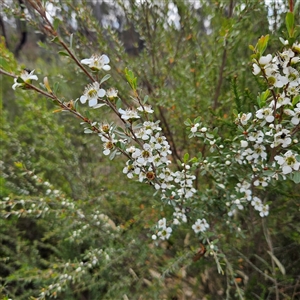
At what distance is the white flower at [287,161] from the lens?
0.61m

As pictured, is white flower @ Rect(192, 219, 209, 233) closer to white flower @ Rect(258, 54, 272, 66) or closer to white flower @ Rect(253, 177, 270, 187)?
white flower @ Rect(253, 177, 270, 187)

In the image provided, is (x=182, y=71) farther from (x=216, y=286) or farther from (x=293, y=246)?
(x=216, y=286)

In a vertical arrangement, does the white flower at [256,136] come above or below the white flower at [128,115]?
above

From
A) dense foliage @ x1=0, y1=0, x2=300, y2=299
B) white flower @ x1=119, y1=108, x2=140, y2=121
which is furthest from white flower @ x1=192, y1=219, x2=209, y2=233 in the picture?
white flower @ x1=119, y1=108, x2=140, y2=121

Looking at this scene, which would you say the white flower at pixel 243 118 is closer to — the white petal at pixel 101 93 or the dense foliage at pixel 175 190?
the dense foliage at pixel 175 190

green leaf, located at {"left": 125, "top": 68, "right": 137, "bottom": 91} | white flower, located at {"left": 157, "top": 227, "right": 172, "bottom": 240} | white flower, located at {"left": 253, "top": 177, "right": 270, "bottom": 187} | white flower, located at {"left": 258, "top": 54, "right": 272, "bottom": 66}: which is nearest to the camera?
white flower, located at {"left": 258, "top": 54, "right": 272, "bottom": 66}

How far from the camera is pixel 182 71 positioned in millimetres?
1488

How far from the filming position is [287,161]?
2.07ft

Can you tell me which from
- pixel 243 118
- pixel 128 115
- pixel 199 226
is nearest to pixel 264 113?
pixel 243 118

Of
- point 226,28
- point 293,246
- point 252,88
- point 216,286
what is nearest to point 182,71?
point 252,88

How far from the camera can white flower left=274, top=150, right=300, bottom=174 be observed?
612 millimetres

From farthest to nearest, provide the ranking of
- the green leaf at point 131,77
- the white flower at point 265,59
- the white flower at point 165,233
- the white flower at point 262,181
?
the white flower at point 165,233 < the white flower at point 262,181 < the green leaf at point 131,77 < the white flower at point 265,59

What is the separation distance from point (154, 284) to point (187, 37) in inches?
A: 43.6

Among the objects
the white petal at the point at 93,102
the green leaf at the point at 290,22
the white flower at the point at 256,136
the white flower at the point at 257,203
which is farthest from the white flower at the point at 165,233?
the green leaf at the point at 290,22
